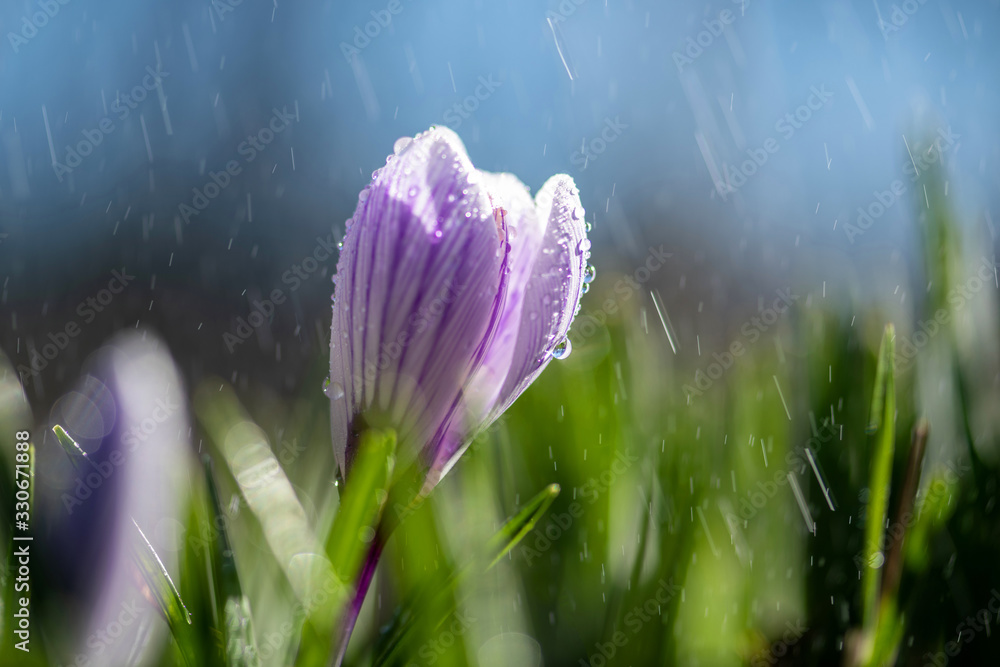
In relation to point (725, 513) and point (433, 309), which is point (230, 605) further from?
point (725, 513)

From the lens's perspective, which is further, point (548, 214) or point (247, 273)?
point (247, 273)

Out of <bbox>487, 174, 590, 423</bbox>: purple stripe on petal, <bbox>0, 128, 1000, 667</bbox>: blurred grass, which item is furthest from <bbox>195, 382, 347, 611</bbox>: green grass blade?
<bbox>487, 174, 590, 423</bbox>: purple stripe on petal

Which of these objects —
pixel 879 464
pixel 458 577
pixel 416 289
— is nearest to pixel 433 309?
pixel 416 289

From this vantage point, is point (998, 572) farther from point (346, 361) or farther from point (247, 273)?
point (247, 273)

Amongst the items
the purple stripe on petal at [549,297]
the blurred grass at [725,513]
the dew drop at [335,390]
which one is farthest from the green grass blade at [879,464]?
the dew drop at [335,390]

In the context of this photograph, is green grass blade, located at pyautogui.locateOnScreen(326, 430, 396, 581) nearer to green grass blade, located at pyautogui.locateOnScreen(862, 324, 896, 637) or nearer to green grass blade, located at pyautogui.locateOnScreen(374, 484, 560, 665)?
green grass blade, located at pyautogui.locateOnScreen(374, 484, 560, 665)

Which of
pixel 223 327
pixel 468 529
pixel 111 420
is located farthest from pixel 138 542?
pixel 223 327
